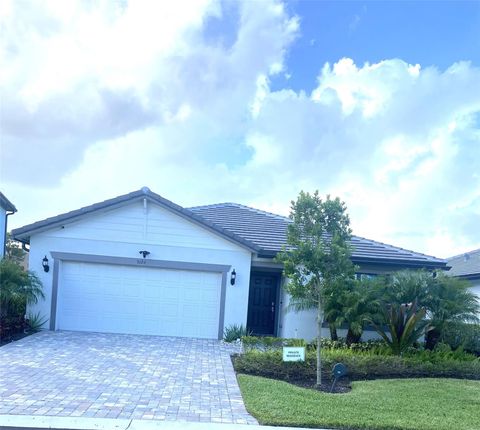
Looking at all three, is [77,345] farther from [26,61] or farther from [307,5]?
[307,5]

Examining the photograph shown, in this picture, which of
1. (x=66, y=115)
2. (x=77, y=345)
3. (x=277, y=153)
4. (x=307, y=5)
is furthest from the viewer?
(x=277, y=153)

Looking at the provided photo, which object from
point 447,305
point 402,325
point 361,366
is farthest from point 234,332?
point 447,305

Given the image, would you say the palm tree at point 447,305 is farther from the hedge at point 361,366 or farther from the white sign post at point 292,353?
the white sign post at point 292,353

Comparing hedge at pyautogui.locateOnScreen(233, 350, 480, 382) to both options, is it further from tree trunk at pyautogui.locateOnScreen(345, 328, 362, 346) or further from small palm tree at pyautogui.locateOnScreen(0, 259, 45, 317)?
small palm tree at pyautogui.locateOnScreen(0, 259, 45, 317)

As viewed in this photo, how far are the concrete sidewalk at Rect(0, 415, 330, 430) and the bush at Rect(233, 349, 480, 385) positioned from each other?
10.1 feet

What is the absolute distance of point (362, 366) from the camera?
9.07 meters

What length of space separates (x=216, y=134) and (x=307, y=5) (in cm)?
482

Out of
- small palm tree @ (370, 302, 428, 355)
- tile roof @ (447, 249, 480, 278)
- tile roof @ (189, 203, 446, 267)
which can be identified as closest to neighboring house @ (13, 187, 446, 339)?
tile roof @ (189, 203, 446, 267)

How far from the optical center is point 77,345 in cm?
1055

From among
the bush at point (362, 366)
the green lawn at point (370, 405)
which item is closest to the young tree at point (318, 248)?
the bush at point (362, 366)

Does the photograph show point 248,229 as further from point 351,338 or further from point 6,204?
point 6,204

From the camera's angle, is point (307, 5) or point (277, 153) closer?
point (307, 5)

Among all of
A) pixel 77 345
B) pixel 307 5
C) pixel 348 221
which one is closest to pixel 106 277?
pixel 77 345

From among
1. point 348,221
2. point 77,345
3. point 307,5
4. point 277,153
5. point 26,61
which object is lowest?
point 77,345
